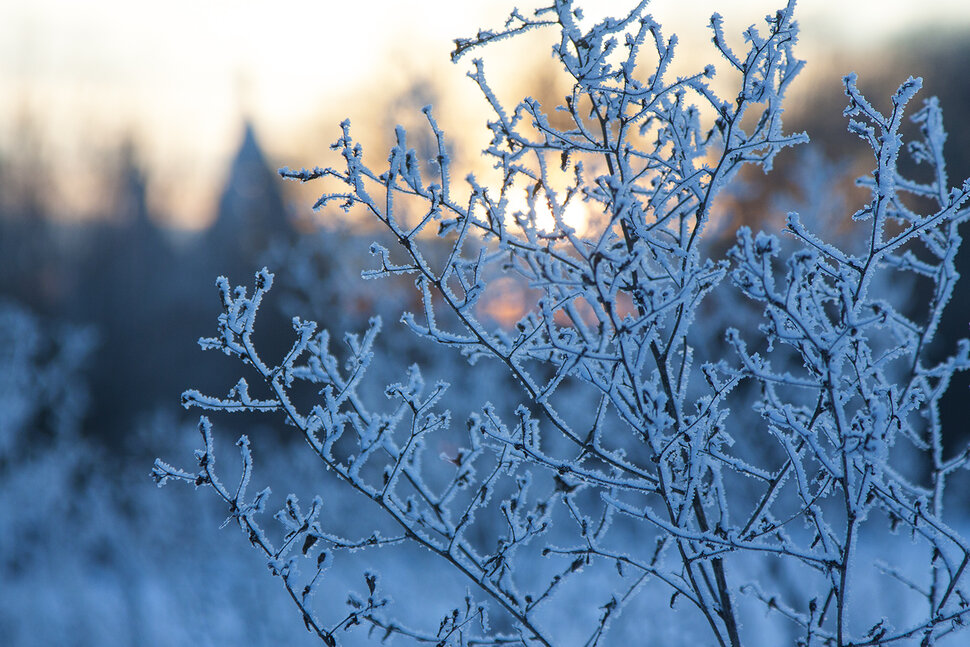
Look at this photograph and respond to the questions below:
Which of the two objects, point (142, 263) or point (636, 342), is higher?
point (142, 263)

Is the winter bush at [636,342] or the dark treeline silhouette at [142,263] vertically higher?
the dark treeline silhouette at [142,263]

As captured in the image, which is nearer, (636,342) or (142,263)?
(636,342)

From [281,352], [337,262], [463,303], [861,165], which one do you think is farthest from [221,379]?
[463,303]

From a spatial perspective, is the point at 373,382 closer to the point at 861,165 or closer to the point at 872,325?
the point at 872,325

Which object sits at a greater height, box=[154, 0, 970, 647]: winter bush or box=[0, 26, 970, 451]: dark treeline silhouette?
box=[0, 26, 970, 451]: dark treeline silhouette

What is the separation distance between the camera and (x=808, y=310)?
187cm

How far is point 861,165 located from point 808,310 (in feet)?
31.9

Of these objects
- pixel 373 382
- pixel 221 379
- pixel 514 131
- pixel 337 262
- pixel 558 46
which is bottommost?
pixel 514 131

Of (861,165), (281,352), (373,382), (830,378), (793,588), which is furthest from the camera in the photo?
(281,352)

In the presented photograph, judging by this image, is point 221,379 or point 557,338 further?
point 221,379

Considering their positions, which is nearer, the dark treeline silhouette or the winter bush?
the winter bush

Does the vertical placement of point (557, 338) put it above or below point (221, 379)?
below

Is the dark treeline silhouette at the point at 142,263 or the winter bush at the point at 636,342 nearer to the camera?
the winter bush at the point at 636,342

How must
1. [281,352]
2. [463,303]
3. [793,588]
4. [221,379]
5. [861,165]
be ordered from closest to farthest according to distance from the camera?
[463,303] → [793,588] → [861,165] → [281,352] → [221,379]
